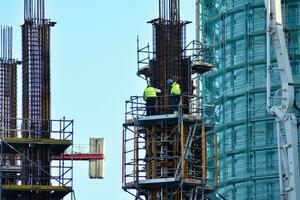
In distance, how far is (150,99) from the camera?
249 feet

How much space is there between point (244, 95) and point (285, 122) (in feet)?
68.2

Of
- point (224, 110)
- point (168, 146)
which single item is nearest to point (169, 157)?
point (168, 146)

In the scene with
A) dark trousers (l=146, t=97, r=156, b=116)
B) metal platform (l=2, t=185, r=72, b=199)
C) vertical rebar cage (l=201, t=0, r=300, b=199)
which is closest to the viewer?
dark trousers (l=146, t=97, r=156, b=116)

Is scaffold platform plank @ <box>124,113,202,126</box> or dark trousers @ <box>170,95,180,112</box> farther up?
dark trousers @ <box>170,95,180,112</box>

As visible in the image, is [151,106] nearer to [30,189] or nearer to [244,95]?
[30,189]

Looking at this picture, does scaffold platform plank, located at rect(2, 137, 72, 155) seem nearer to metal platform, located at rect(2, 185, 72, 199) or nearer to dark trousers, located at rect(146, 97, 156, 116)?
metal platform, located at rect(2, 185, 72, 199)

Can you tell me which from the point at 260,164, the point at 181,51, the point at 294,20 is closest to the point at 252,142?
the point at 260,164

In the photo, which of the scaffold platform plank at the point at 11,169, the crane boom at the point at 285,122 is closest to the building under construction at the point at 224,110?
the crane boom at the point at 285,122

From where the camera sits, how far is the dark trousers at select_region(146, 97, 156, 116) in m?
75.8

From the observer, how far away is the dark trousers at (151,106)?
75812mm

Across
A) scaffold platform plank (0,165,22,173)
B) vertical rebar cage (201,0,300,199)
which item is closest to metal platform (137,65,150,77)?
scaffold platform plank (0,165,22,173)

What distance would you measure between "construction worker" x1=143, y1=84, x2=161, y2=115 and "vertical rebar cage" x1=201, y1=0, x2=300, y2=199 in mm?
16329

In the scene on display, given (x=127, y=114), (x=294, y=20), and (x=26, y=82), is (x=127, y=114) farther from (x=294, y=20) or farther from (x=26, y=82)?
(x=294, y=20)

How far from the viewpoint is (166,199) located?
74.4m
